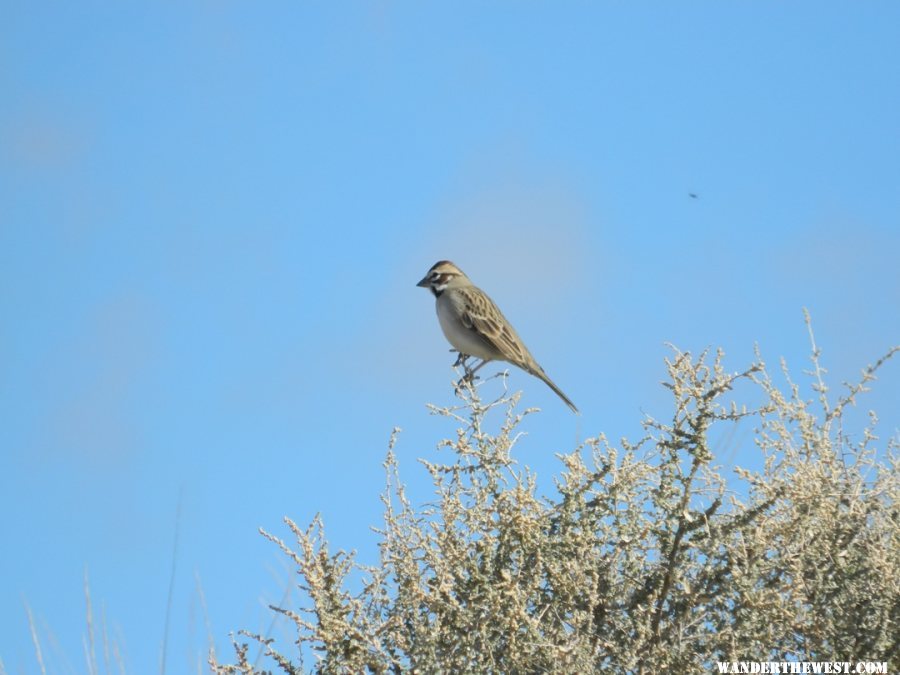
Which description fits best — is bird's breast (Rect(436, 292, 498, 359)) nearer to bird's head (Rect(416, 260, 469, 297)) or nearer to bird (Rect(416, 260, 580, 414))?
bird (Rect(416, 260, 580, 414))

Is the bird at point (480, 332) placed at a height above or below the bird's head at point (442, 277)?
below

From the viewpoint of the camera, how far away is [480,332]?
1015cm

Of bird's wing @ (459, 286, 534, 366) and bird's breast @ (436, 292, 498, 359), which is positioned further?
bird's breast @ (436, 292, 498, 359)

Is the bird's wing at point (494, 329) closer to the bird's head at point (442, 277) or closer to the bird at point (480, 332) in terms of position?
the bird at point (480, 332)

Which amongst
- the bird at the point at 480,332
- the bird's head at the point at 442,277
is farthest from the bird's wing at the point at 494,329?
the bird's head at the point at 442,277

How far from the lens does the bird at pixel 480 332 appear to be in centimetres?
1009

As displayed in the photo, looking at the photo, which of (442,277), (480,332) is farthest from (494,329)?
(442,277)

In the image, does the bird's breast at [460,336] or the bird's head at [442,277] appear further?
the bird's head at [442,277]

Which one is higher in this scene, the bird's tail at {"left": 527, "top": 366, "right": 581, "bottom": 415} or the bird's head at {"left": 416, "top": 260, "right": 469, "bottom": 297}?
the bird's head at {"left": 416, "top": 260, "right": 469, "bottom": 297}

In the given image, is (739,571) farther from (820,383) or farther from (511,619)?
(820,383)

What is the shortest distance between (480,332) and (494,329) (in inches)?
4.9

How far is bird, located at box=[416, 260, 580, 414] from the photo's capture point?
10094mm

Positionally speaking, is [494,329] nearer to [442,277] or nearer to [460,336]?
[460,336]

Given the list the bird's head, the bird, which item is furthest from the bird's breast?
the bird's head
